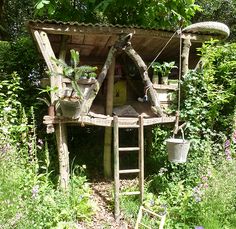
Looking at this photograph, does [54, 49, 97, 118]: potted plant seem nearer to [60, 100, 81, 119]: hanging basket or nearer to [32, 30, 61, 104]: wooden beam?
[60, 100, 81, 119]: hanging basket

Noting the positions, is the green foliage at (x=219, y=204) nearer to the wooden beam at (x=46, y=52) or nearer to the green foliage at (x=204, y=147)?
the green foliage at (x=204, y=147)

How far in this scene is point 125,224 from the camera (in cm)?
513

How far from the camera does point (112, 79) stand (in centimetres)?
591

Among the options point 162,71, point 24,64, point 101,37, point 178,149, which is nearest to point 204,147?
point 178,149

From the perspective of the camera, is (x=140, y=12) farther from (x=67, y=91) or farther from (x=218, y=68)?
(x=67, y=91)

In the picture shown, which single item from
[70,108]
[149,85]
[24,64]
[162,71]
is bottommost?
[70,108]

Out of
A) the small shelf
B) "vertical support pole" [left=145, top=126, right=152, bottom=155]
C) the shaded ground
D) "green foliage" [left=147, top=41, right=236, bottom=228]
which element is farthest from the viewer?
"vertical support pole" [left=145, top=126, right=152, bottom=155]

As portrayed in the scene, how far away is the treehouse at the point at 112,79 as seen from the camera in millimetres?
4965

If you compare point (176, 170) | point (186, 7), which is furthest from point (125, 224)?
point (186, 7)

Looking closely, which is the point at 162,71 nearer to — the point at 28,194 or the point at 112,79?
the point at 112,79

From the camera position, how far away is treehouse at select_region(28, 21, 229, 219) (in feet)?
16.3

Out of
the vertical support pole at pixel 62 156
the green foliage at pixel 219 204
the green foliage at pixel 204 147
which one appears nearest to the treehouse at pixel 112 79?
the vertical support pole at pixel 62 156

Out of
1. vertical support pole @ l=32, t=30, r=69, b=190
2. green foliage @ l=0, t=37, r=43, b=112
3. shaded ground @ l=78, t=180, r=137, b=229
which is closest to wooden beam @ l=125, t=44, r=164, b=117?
vertical support pole @ l=32, t=30, r=69, b=190

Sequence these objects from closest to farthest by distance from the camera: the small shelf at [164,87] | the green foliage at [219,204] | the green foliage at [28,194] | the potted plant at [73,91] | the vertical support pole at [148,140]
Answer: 1. the green foliage at [28,194]
2. the potted plant at [73,91]
3. the green foliage at [219,204]
4. the small shelf at [164,87]
5. the vertical support pole at [148,140]
